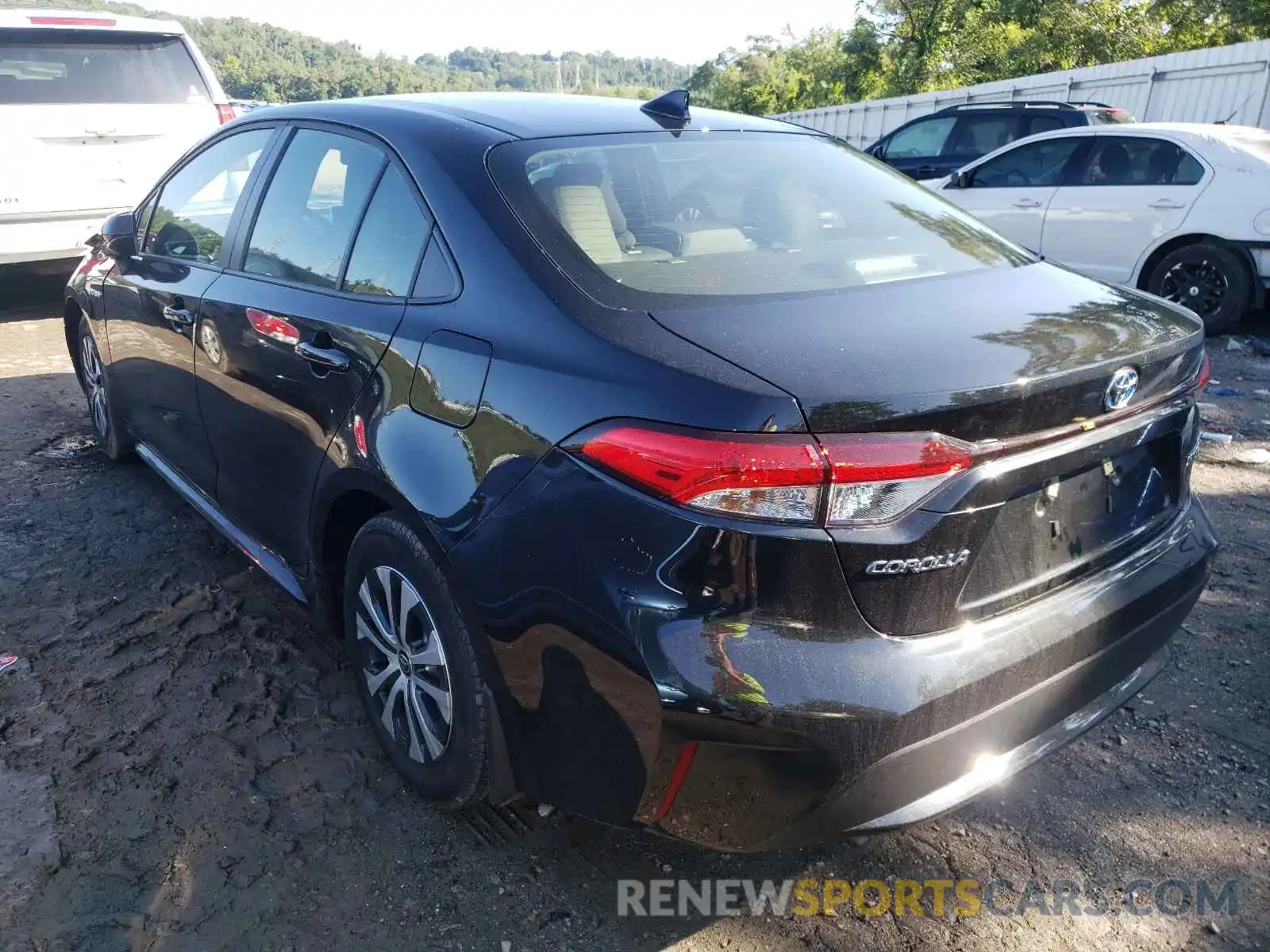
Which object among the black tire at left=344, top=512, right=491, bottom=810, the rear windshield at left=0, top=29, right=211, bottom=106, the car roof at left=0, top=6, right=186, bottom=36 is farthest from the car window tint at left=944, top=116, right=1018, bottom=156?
the black tire at left=344, top=512, right=491, bottom=810

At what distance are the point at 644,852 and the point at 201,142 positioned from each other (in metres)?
3.01

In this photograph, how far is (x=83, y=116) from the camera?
7.27 metres

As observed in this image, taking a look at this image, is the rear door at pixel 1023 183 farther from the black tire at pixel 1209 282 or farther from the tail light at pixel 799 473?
the tail light at pixel 799 473

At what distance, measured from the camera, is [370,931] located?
6.93 ft

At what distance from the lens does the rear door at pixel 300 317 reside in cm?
245

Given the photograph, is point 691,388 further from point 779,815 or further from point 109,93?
point 109,93

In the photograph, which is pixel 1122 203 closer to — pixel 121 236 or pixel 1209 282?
pixel 1209 282

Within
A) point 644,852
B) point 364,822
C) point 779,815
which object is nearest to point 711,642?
point 779,815

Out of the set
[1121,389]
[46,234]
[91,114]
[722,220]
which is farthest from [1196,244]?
[46,234]

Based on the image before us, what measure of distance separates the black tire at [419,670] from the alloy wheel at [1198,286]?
6776 mm

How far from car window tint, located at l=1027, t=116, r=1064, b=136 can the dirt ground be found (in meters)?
7.75

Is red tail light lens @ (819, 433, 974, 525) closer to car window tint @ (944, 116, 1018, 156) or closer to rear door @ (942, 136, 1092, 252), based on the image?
rear door @ (942, 136, 1092, 252)

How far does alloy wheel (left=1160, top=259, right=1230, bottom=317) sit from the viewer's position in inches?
284

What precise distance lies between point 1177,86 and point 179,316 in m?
15.4
